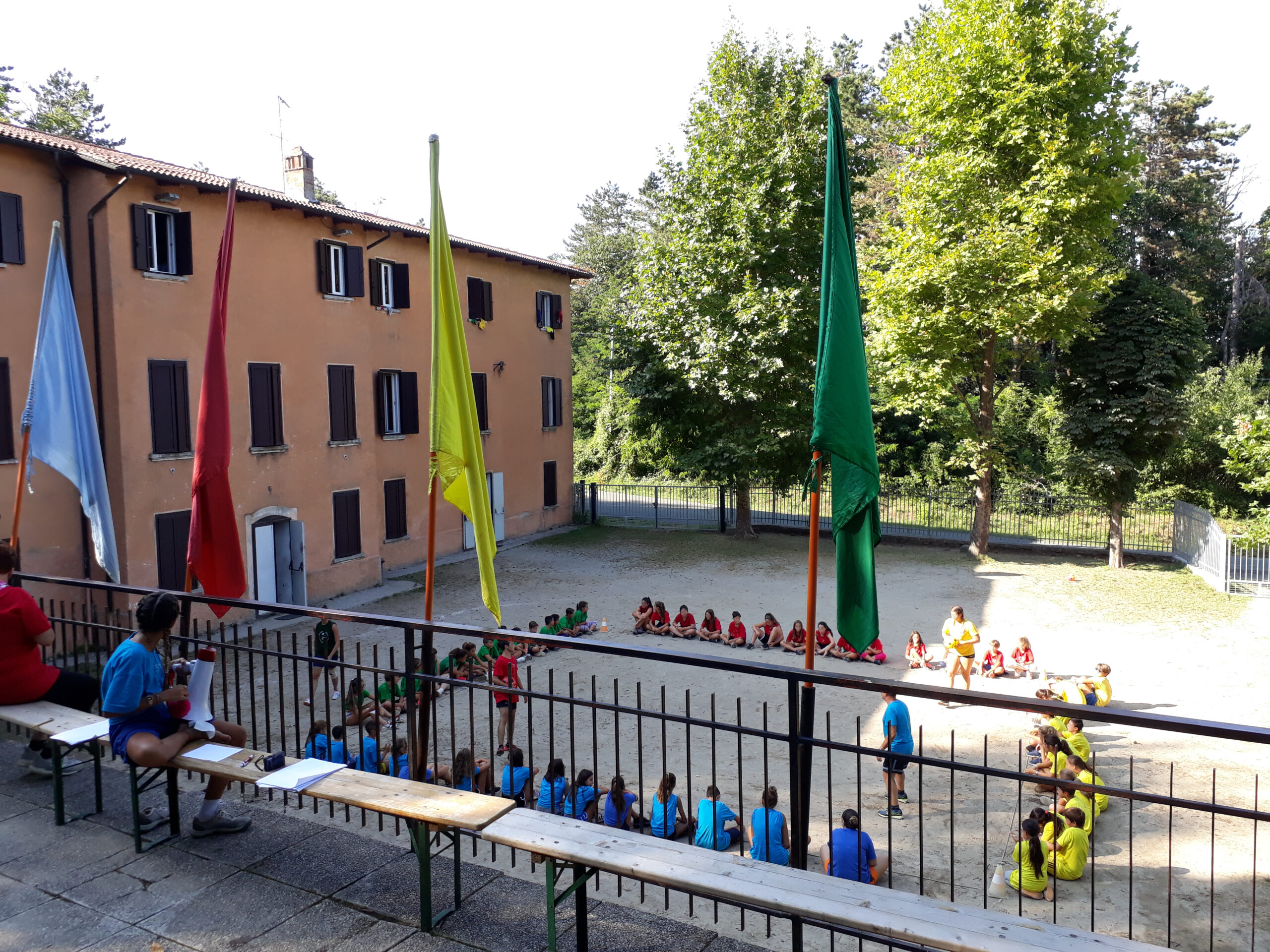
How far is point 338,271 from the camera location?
64.1 ft

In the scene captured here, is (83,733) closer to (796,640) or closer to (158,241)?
(796,640)

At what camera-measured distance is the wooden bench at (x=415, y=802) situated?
159 inches

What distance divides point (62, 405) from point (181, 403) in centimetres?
917

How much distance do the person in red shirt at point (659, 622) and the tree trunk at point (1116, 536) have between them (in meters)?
13.6

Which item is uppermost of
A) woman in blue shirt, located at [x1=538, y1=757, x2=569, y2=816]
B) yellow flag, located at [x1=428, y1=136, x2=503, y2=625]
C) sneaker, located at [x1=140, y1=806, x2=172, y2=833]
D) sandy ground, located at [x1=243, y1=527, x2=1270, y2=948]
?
yellow flag, located at [x1=428, y1=136, x2=503, y2=625]

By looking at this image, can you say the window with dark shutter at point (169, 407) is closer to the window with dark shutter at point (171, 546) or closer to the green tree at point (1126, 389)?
the window with dark shutter at point (171, 546)

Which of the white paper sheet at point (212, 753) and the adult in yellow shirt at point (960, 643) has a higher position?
the white paper sheet at point (212, 753)

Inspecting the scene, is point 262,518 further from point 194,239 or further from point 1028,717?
point 1028,717

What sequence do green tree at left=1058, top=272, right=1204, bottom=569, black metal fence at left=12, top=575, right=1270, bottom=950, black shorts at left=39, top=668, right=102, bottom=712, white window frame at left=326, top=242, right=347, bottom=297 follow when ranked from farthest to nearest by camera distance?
1. green tree at left=1058, top=272, right=1204, bottom=569
2. white window frame at left=326, top=242, right=347, bottom=297
3. black shorts at left=39, top=668, right=102, bottom=712
4. black metal fence at left=12, top=575, right=1270, bottom=950

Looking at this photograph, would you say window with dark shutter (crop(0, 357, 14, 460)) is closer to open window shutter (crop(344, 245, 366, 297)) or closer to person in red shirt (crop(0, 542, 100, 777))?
open window shutter (crop(344, 245, 366, 297))

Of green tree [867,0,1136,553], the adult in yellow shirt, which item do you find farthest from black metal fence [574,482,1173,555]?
the adult in yellow shirt

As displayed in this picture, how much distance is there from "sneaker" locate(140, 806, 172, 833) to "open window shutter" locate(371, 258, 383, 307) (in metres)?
17.4

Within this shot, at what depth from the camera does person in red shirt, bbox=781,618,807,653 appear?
600 inches

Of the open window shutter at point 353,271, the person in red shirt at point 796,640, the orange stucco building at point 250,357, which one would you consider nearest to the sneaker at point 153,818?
the person in red shirt at point 796,640
